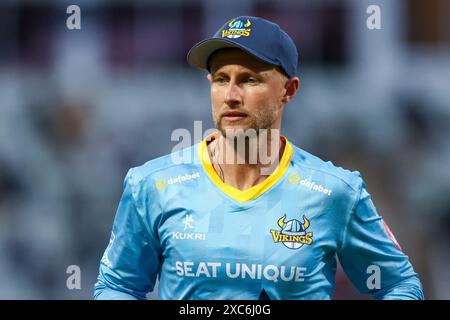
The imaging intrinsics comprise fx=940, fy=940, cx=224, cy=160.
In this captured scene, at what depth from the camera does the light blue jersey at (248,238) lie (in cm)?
415

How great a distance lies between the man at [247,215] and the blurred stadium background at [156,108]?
3982 mm

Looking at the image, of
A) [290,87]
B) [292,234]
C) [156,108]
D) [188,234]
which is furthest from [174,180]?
[156,108]

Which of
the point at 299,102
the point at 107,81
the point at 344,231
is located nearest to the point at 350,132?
the point at 299,102

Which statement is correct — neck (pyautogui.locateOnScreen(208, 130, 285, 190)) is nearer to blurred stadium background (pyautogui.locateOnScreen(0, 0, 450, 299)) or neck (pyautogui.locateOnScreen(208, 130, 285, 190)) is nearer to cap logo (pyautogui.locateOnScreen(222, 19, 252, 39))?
cap logo (pyautogui.locateOnScreen(222, 19, 252, 39))

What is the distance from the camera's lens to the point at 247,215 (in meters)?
4.25

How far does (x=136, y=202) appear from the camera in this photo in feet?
14.1

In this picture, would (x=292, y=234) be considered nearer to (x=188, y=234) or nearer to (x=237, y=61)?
(x=188, y=234)

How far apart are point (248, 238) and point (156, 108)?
4693 millimetres

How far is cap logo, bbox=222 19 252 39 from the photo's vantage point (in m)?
4.26
